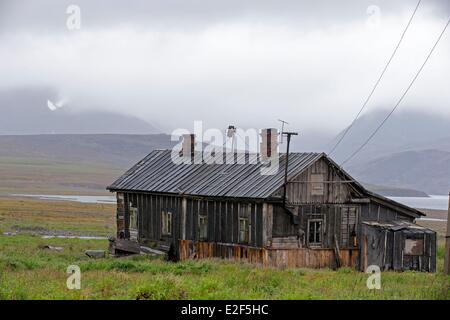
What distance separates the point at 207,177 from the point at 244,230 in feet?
14.1

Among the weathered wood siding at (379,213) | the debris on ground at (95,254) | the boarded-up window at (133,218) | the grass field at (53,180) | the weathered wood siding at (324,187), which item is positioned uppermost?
the weathered wood siding at (324,187)

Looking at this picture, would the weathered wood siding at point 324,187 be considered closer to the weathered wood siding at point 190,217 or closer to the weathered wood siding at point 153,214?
the weathered wood siding at point 190,217

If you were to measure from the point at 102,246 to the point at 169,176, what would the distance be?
7.92 meters

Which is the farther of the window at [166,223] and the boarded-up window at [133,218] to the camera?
the boarded-up window at [133,218]

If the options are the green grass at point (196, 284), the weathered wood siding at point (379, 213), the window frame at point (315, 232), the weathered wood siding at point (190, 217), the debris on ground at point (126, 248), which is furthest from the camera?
the debris on ground at point (126, 248)

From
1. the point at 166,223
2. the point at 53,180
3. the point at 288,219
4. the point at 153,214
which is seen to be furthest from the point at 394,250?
the point at 53,180

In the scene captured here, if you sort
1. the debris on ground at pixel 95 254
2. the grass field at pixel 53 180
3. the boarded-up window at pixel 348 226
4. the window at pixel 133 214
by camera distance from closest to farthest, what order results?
the boarded-up window at pixel 348 226, the debris on ground at pixel 95 254, the window at pixel 133 214, the grass field at pixel 53 180

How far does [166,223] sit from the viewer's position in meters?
34.7

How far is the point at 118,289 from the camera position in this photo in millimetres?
18109

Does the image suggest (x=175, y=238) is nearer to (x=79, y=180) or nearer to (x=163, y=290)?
(x=163, y=290)

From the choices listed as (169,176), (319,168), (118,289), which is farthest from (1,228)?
(118,289)

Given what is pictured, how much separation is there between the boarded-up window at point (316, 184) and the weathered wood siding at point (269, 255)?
224 centimetres

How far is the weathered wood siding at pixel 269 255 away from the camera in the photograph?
29250 millimetres

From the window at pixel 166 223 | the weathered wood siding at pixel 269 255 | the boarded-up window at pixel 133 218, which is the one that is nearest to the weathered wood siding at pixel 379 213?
the weathered wood siding at pixel 269 255
